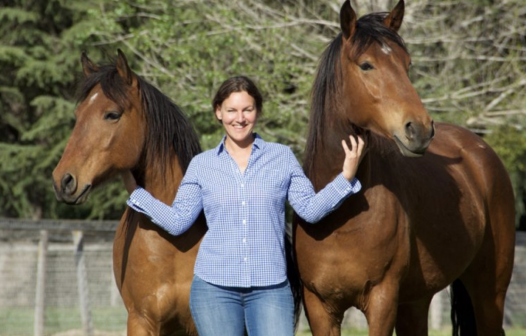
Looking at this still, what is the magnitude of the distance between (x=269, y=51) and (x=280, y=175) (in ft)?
25.7

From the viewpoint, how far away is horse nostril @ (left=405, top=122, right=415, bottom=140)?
4129 millimetres

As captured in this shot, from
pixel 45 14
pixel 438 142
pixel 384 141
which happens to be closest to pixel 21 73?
pixel 45 14

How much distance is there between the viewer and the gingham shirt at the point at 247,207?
3.98m

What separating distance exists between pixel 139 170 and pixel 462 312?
3.10 m

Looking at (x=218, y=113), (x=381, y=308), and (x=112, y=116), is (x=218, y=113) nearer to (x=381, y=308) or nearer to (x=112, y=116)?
(x=112, y=116)

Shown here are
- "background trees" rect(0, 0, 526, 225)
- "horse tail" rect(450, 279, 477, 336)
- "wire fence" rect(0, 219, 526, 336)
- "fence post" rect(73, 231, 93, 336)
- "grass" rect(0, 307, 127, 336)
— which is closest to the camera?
"horse tail" rect(450, 279, 477, 336)

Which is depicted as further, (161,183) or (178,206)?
(161,183)

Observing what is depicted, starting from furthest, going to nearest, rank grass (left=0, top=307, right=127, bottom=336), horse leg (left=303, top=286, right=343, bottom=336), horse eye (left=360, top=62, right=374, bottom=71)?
grass (left=0, top=307, right=127, bottom=336) < horse leg (left=303, top=286, right=343, bottom=336) < horse eye (left=360, top=62, right=374, bottom=71)

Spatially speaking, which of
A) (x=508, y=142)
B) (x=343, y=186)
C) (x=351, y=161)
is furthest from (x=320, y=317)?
(x=508, y=142)

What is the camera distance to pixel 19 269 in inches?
431

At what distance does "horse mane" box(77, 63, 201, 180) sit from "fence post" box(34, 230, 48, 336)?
6.08m

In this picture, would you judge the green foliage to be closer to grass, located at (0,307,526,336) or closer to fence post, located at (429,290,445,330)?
fence post, located at (429,290,445,330)

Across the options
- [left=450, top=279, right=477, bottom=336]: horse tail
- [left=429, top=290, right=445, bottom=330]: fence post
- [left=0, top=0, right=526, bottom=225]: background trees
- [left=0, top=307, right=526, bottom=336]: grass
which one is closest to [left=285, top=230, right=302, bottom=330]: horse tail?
[left=450, top=279, right=477, bottom=336]: horse tail

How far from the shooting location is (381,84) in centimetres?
440
